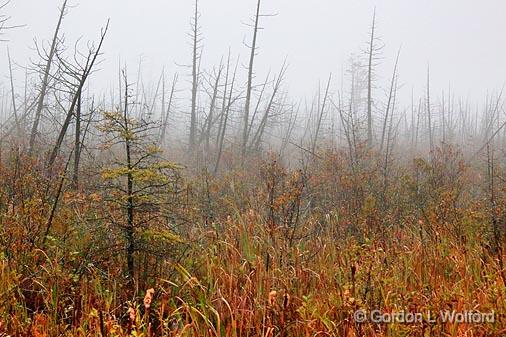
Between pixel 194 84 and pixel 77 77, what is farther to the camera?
pixel 194 84

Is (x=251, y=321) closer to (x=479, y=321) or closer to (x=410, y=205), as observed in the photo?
(x=479, y=321)

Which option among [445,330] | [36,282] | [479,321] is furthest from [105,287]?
[479,321]

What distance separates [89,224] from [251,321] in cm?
251

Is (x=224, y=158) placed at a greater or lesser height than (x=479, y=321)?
greater

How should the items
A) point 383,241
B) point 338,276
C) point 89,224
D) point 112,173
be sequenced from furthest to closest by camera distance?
1. point 383,241
2. point 89,224
3. point 338,276
4. point 112,173

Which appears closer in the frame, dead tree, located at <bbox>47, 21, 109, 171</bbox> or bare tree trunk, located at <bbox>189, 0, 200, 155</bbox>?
dead tree, located at <bbox>47, 21, 109, 171</bbox>

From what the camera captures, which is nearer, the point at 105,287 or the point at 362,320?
the point at 362,320

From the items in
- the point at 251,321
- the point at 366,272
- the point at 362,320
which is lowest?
the point at 251,321

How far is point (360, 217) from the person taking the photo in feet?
18.0

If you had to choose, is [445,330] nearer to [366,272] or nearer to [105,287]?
[366,272]

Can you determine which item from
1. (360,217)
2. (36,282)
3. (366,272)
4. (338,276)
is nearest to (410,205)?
(360,217)

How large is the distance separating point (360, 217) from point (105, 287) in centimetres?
367

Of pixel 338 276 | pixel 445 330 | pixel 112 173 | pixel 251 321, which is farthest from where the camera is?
pixel 338 276

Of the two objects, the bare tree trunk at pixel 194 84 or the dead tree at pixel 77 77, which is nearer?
the dead tree at pixel 77 77
